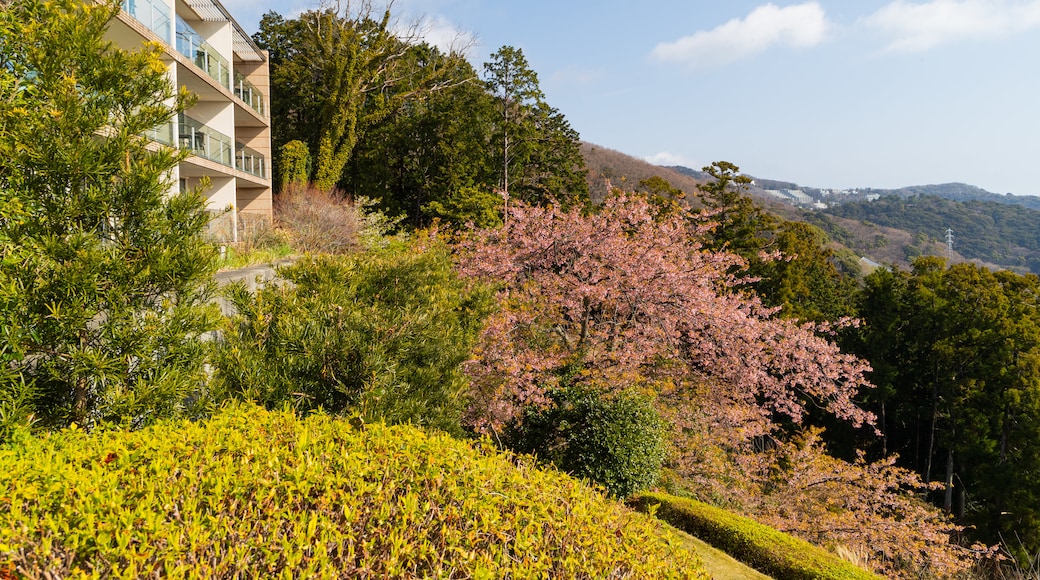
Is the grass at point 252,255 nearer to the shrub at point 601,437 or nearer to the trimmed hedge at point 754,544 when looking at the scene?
the shrub at point 601,437

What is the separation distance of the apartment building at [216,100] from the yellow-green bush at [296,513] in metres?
8.65

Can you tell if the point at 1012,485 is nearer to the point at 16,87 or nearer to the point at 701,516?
the point at 701,516

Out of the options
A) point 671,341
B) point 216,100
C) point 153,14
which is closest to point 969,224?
point 671,341

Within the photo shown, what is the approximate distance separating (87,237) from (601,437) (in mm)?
5719

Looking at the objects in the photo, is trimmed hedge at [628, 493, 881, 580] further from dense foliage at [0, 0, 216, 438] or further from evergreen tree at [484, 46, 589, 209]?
evergreen tree at [484, 46, 589, 209]

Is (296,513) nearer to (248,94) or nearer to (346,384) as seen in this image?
(346,384)

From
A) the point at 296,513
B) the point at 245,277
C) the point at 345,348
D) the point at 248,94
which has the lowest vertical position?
the point at 296,513

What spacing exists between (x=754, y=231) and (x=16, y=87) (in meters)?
25.5

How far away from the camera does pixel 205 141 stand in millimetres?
14742

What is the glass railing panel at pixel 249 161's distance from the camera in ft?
57.6

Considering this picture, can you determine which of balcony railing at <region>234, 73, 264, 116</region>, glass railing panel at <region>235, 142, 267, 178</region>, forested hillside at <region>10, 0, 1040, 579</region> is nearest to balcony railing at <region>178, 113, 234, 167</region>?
glass railing panel at <region>235, 142, 267, 178</region>

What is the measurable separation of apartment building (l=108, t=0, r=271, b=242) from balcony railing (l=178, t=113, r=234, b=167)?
0.07ft

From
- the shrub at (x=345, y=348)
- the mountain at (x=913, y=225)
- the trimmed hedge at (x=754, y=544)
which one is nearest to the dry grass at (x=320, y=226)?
the shrub at (x=345, y=348)

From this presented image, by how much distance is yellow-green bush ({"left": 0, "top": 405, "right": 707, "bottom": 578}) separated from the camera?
Answer: 1.94 m
